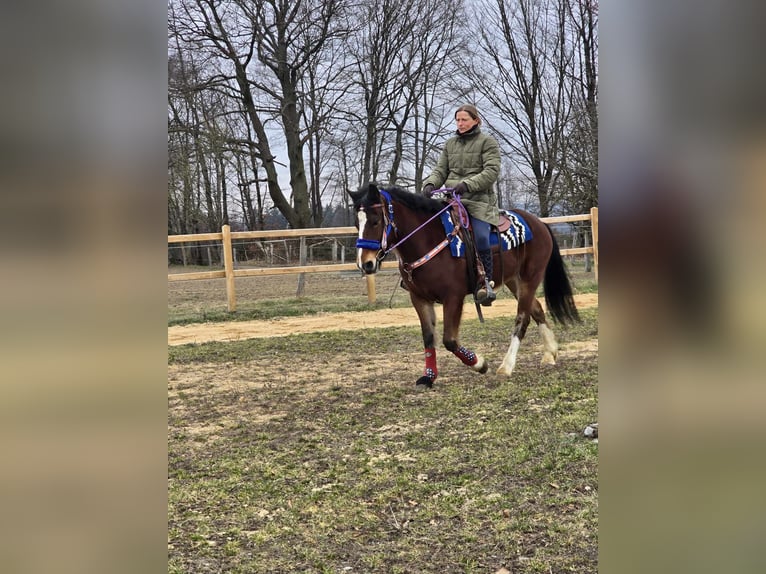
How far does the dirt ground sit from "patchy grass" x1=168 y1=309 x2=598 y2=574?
2.30 meters

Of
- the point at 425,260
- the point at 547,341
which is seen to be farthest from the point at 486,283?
the point at 547,341

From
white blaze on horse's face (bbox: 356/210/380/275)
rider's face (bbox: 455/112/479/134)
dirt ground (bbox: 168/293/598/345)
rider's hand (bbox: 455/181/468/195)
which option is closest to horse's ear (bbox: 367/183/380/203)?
white blaze on horse's face (bbox: 356/210/380/275)

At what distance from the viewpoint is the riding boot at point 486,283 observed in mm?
4469

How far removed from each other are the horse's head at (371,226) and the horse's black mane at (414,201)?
0.51 ft

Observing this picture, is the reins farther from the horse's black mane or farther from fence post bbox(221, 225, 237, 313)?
fence post bbox(221, 225, 237, 313)

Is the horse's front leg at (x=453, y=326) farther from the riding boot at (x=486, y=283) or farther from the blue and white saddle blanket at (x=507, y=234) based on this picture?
the blue and white saddle blanket at (x=507, y=234)

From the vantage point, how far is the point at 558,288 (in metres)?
5.30

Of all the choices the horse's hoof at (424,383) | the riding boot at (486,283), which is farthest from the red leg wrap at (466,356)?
the riding boot at (486,283)

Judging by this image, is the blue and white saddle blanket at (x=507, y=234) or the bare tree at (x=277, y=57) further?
the bare tree at (x=277, y=57)

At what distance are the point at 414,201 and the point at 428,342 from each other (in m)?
1.04

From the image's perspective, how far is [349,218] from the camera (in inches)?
1045

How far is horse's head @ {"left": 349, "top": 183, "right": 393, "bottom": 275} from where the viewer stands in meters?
3.91
